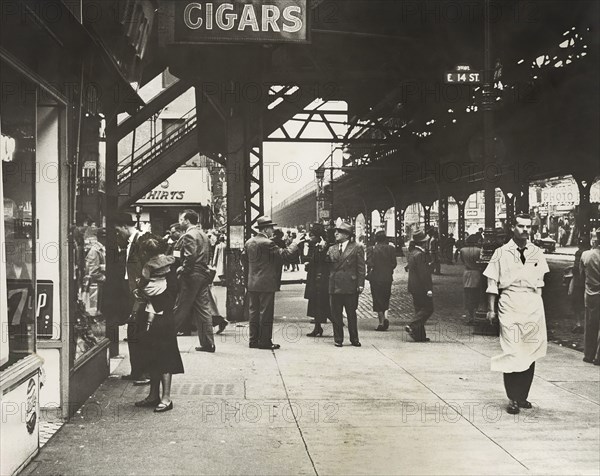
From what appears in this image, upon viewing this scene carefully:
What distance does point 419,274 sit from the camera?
41.0 ft

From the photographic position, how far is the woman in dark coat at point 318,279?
13.1 m

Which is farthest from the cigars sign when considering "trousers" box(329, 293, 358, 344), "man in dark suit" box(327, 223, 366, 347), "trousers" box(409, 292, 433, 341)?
"trousers" box(409, 292, 433, 341)

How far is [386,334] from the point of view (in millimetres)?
13453

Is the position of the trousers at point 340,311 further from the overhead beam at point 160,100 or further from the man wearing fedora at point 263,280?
the overhead beam at point 160,100

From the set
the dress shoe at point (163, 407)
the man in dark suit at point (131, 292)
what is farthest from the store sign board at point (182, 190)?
the dress shoe at point (163, 407)

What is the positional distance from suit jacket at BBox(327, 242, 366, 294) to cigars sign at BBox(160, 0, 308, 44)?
3.61 meters

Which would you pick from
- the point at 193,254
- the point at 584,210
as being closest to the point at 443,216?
the point at 584,210

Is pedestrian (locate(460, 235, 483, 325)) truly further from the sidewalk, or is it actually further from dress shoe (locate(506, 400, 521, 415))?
dress shoe (locate(506, 400, 521, 415))

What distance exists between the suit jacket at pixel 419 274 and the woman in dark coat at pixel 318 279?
5.05ft

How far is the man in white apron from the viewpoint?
7430 mm

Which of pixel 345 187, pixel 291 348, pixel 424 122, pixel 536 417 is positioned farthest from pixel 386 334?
pixel 345 187

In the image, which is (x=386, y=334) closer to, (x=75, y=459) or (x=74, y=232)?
(x=74, y=232)

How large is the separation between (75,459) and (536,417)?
170 inches

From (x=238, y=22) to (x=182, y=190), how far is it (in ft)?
99.3
